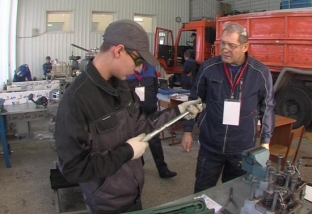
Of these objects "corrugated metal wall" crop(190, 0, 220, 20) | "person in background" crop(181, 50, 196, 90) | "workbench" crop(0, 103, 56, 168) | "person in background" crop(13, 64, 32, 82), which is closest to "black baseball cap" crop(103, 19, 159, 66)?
"workbench" crop(0, 103, 56, 168)

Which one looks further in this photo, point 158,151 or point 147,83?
point 158,151

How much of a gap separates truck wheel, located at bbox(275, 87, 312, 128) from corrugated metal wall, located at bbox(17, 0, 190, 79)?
5.62m

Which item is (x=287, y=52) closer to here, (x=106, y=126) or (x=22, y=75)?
(x=106, y=126)

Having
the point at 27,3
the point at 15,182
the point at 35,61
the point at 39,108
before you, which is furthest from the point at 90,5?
the point at 15,182

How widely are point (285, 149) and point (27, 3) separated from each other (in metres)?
7.56

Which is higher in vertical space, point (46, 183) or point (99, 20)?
point (99, 20)

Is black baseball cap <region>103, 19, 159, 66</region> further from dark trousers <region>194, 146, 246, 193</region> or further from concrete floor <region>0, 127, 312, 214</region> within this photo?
concrete floor <region>0, 127, 312, 214</region>

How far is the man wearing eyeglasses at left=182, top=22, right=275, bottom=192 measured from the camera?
162 centimetres

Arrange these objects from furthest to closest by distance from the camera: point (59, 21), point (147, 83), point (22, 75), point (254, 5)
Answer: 1. point (59, 21)
2. point (254, 5)
3. point (22, 75)
4. point (147, 83)

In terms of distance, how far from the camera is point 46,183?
9.53ft

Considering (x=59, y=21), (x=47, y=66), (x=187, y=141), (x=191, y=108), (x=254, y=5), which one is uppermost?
(x=254, y=5)

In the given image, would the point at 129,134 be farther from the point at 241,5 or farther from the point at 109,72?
the point at 241,5

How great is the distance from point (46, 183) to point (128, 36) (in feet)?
7.94

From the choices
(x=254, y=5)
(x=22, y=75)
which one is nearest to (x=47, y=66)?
(x=22, y=75)
